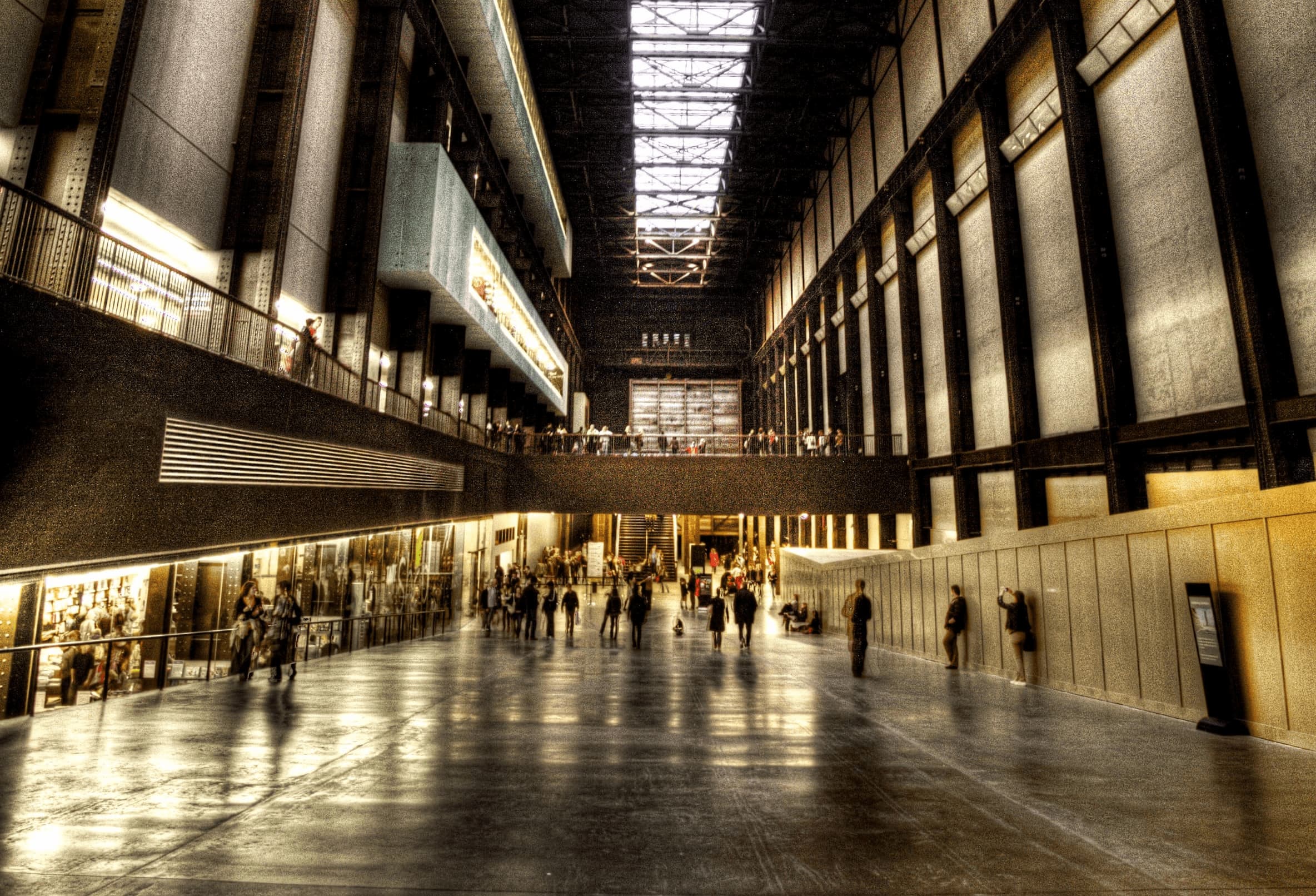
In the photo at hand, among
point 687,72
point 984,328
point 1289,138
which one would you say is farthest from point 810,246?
point 1289,138

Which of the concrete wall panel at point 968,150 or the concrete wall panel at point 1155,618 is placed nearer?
the concrete wall panel at point 1155,618

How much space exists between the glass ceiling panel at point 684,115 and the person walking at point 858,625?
25.2 metres

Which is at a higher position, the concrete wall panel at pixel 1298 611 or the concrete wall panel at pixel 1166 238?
the concrete wall panel at pixel 1166 238

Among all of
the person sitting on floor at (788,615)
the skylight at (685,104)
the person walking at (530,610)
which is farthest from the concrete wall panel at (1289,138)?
the skylight at (685,104)

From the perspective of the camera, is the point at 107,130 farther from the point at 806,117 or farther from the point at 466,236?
the point at 806,117

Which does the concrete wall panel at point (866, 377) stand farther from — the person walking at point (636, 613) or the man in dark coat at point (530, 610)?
the man in dark coat at point (530, 610)

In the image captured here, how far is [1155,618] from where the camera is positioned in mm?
8898

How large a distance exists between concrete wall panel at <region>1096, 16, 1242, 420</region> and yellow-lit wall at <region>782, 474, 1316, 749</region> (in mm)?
2160

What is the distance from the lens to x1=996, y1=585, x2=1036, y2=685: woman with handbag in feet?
36.0

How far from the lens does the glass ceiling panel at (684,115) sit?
99.1 feet

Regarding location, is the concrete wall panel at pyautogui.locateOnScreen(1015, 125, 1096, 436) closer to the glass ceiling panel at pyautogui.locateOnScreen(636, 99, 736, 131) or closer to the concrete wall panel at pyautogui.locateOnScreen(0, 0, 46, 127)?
the glass ceiling panel at pyautogui.locateOnScreen(636, 99, 736, 131)

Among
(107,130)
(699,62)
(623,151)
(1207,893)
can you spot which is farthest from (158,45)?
(623,151)

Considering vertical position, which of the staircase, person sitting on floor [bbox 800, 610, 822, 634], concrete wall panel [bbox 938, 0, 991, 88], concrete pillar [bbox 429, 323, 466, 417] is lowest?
person sitting on floor [bbox 800, 610, 822, 634]

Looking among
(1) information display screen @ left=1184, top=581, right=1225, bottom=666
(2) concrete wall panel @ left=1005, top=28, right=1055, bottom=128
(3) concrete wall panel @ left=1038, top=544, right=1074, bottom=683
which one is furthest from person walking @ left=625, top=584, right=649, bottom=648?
(2) concrete wall panel @ left=1005, top=28, right=1055, bottom=128
